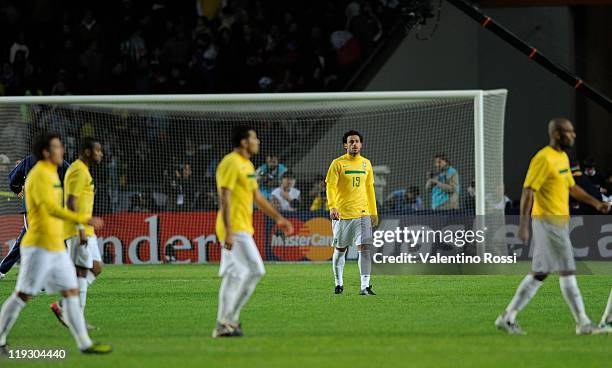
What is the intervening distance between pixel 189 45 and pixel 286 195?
6567 millimetres

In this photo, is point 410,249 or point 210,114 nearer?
point 410,249

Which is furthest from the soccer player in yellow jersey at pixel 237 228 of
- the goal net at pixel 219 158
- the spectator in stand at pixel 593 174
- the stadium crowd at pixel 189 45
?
the stadium crowd at pixel 189 45

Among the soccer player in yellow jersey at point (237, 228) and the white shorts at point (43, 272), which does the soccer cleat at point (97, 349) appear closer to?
the white shorts at point (43, 272)

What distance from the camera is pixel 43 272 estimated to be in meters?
9.88

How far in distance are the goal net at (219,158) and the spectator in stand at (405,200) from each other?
0.08 feet

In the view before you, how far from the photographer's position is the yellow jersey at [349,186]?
664 inches

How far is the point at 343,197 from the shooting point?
16.9 meters

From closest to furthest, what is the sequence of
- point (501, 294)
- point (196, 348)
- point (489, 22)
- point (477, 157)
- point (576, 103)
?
point (196, 348), point (501, 294), point (477, 157), point (489, 22), point (576, 103)

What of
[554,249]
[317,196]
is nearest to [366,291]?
[554,249]

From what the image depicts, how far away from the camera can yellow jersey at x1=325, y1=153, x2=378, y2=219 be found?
16.9m

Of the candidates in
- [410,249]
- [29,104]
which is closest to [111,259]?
[29,104]

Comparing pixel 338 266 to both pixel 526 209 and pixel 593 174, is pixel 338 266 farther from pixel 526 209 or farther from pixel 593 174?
pixel 593 174

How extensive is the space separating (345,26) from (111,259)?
9.26 metres

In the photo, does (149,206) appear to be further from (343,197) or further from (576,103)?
(576,103)
